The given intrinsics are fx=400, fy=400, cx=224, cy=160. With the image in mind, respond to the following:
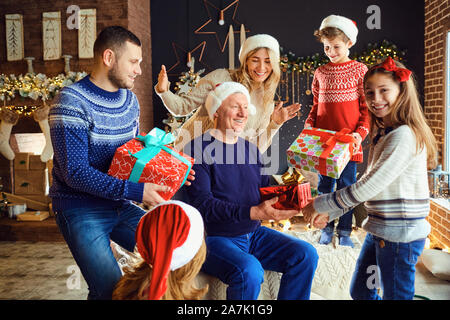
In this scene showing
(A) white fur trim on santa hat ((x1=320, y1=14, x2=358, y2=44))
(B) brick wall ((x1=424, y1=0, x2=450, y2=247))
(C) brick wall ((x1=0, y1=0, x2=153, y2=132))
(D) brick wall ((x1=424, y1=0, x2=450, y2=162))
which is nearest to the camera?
(A) white fur trim on santa hat ((x1=320, y1=14, x2=358, y2=44))

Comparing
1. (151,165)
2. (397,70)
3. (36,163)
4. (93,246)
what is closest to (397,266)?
(397,70)

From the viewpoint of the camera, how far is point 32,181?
15.4ft

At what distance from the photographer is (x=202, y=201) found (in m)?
1.87

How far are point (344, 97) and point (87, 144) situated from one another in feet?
5.61

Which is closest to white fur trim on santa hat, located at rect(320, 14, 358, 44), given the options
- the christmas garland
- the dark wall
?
the dark wall

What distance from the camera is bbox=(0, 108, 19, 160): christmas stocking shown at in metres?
4.64

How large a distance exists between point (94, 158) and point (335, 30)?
1753 millimetres

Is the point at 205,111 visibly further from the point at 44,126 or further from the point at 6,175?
the point at 6,175

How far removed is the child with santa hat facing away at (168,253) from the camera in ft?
4.29

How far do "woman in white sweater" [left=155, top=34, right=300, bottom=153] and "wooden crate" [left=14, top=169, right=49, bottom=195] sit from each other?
2777mm

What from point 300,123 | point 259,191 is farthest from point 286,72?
point 259,191

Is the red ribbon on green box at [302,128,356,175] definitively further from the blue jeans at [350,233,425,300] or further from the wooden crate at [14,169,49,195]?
the wooden crate at [14,169,49,195]

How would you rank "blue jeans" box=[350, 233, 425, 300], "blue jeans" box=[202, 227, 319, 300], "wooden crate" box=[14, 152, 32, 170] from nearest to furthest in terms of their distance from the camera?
"blue jeans" box=[350, 233, 425, 300]
"blue jeans" box=[202, 227, 319, 300]
"wooden crate" box=[14, 152, 32, 170]

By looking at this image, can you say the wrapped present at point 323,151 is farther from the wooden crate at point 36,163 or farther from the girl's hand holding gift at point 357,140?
the wooden crate at point 36,163
